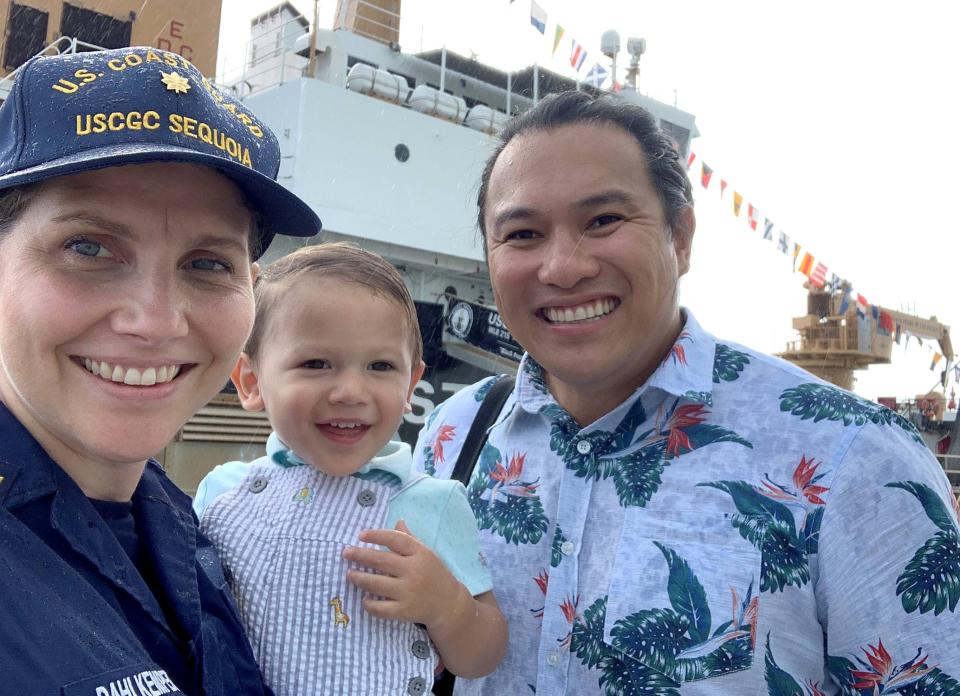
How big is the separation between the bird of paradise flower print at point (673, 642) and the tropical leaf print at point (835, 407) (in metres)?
0.42

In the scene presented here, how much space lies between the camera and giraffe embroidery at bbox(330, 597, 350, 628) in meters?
1.59

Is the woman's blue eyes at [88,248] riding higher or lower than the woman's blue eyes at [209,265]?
lower

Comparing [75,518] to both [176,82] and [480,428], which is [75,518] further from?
[480,428]

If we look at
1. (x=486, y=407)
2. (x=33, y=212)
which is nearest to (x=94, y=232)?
(x=33, y=212)

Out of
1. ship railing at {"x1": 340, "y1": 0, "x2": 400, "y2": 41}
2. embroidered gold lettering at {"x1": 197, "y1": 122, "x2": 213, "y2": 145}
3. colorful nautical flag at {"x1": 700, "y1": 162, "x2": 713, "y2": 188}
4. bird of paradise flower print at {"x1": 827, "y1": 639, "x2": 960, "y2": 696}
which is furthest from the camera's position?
ship railing at {"x1": 340, "y1": 0, "x2": 400, "y2": 41}

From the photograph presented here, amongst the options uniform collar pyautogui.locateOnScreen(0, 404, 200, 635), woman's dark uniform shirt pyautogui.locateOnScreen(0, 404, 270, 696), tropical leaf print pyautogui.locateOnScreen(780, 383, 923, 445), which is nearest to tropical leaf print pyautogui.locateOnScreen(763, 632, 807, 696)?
tropical leaf print pyautogui.locateOnScreen(780, 383, 923, 445)

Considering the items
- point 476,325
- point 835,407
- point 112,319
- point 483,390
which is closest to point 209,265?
point 112,319

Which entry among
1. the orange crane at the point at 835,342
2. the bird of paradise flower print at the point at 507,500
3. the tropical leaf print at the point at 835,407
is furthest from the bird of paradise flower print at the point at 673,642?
the orange crane at the point at 835,342

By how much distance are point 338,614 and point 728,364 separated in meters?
1.09

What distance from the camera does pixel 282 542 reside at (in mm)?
1649

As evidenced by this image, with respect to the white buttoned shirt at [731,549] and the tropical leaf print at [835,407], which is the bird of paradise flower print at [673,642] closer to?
the white buttoned shirt at [731,549]

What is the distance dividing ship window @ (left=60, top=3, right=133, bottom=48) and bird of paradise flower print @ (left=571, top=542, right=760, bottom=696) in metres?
12.5

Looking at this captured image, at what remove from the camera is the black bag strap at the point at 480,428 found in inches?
84.3

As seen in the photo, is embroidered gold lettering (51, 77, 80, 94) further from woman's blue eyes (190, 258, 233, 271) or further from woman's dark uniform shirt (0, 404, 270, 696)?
woman's dark uniform shirt (0, 404, 270, 696)
